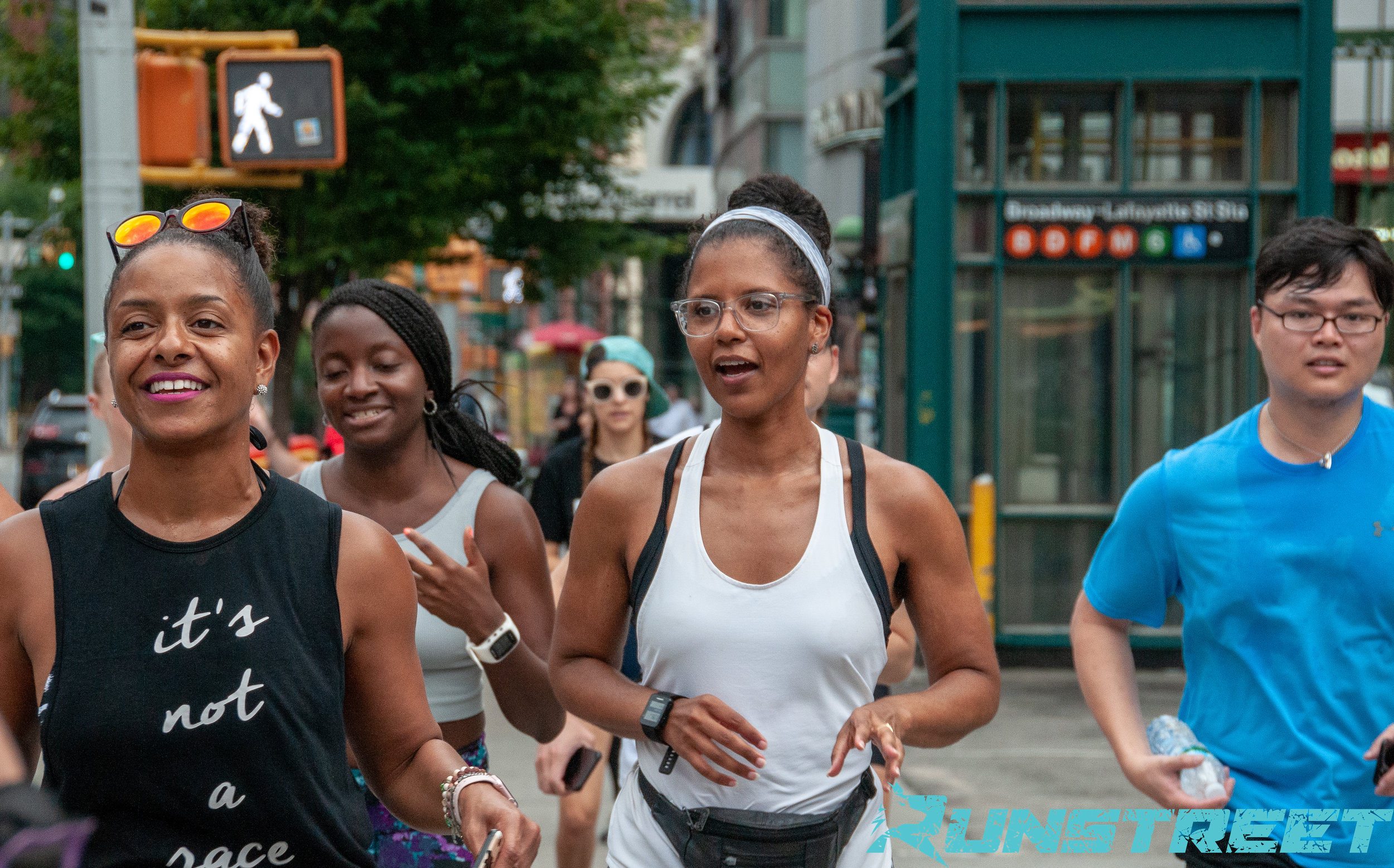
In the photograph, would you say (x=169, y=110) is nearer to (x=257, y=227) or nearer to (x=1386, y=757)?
(x=257, y=227)

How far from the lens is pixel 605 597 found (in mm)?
2969

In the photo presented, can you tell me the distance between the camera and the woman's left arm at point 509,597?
125 inches

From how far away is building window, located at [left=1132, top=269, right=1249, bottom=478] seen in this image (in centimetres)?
1048

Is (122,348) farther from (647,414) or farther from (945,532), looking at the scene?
(647,414)

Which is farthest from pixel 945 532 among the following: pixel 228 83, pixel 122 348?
pixel 228 83

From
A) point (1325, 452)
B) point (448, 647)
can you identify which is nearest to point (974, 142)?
point (1325, 452)

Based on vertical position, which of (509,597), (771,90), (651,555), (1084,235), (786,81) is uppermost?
(786,81)

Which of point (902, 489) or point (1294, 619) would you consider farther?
point (1294, 619)

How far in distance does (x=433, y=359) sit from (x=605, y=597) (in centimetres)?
110

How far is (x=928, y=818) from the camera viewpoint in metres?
3.28

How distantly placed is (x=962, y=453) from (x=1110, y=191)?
2.00 m

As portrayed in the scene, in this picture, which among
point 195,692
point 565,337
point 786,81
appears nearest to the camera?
point 195,692

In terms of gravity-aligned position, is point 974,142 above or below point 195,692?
above

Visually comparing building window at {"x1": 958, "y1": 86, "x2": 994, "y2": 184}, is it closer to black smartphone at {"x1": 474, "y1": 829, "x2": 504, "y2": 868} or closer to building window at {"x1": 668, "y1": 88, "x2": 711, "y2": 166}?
black smartphone at {"x1": 474, "y1": 829, "x2": 504, "y2": 868}
